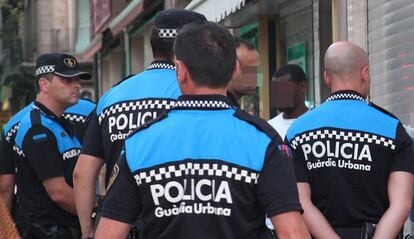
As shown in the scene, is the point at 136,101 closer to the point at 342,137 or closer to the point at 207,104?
the point at 342,137

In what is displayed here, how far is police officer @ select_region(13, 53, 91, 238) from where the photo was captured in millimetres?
6605

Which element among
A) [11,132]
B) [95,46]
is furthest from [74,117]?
[95,46]

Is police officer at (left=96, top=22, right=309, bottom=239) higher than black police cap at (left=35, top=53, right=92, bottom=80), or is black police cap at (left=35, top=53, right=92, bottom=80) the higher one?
black police cap at (left=35, top=53, right=92, bottom=80)

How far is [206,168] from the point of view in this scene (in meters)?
3.60

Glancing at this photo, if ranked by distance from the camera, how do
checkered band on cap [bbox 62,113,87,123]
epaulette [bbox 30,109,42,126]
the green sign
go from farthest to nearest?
the green sign, checkered band on cap [bbox 62,113,87,123], epaulette [bbox 30,109,42,126]

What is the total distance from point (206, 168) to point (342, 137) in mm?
1561

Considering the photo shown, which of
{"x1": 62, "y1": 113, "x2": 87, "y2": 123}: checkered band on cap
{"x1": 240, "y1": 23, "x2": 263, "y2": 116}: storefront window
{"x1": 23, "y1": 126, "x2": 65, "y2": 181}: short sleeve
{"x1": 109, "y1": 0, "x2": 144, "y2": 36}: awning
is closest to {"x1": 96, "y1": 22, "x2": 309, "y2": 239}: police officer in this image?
{"x1": 23, "y1": 126, "x2": 65, "y2": 181}: short sleeve

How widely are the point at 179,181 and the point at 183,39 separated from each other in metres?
0.49

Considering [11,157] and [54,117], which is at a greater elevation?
[54,117]

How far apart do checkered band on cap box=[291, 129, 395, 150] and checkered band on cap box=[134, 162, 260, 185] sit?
60.2 inches

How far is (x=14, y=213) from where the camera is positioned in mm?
7395

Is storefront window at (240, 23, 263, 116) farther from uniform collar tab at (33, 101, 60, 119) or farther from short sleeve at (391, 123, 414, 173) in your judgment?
short sleeve at (391, 123, 414, 173)

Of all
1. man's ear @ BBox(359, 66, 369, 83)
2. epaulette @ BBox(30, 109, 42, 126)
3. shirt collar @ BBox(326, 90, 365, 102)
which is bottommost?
epaulette @ BBox(30, 109, 42, 126)

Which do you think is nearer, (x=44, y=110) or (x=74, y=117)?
(x=44, y=110)
